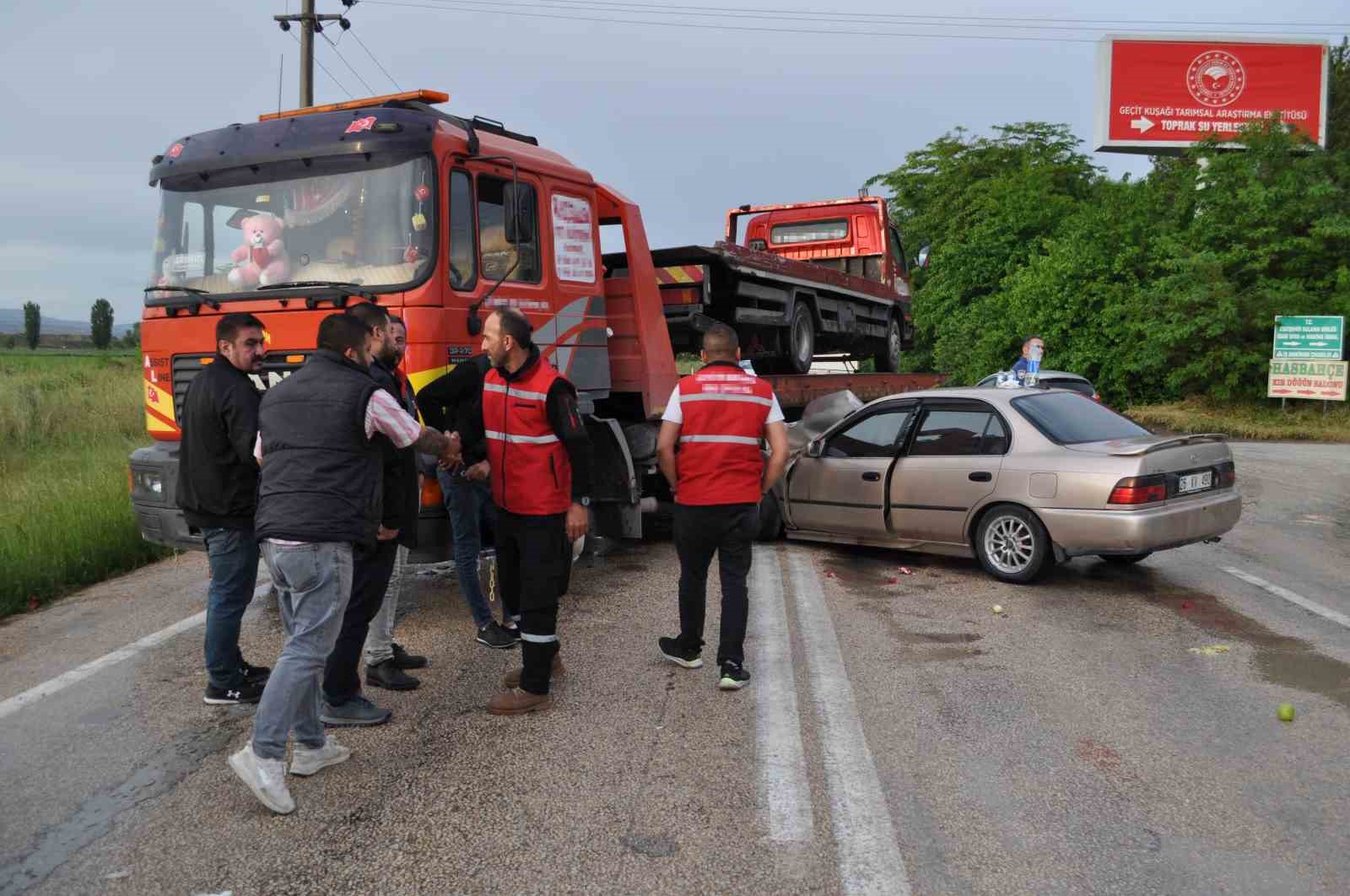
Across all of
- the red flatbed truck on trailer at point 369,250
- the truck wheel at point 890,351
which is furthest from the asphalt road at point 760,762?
A: the truck wheel at point 890,351

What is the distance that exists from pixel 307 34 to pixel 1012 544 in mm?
18504

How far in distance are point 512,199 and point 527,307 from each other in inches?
26.5

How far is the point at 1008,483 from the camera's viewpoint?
7.86m

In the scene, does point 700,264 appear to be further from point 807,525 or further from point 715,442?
point 715,442

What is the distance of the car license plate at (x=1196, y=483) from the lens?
764 cm

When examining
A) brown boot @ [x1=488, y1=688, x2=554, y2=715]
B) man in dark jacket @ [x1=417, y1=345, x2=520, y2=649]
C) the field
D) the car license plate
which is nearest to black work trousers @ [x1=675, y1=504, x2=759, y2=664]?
brown boot @ [x1=488, y1=688, x2=554, y2=715]

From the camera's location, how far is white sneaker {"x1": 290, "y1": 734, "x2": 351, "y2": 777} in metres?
4.34

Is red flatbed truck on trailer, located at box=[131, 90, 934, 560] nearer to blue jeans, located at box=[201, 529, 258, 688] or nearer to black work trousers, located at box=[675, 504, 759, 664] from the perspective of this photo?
blue jeans, located at box=[201, 529, 258, 688]

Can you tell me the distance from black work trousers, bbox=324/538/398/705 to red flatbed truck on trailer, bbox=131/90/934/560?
5.15 ft

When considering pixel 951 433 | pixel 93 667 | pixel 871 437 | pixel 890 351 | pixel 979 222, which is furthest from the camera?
pixel 979 222

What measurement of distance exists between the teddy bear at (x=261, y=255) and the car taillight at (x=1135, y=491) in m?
5.35

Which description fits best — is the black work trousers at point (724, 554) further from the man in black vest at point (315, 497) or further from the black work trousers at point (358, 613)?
the man in black vest at point (315, 497)

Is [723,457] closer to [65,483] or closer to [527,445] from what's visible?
[527,445]

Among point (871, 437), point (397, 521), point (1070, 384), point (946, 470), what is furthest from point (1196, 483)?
point (1070, 384)
